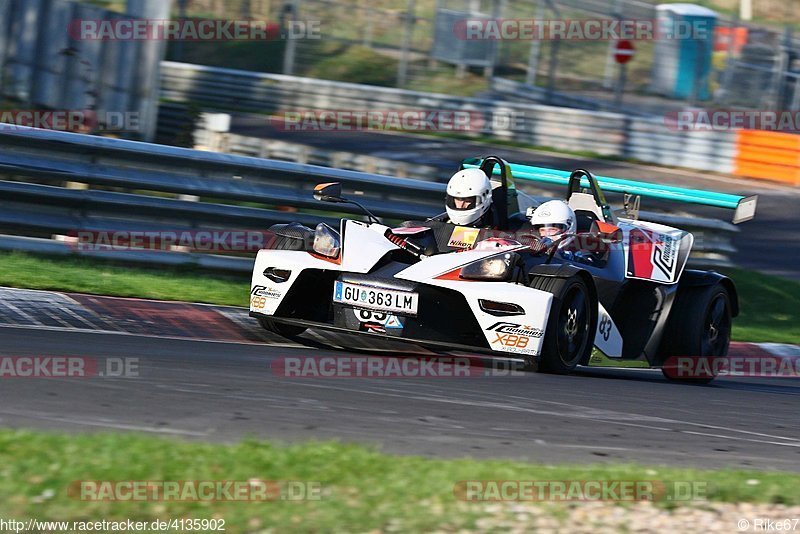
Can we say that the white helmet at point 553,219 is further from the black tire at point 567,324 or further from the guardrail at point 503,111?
the guardrail at point 503,111

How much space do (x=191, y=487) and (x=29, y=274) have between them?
502cm

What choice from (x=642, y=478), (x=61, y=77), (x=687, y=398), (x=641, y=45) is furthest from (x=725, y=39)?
(x=642, y=478)

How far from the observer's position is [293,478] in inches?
169

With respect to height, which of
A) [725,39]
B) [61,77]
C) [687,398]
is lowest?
[687,398]

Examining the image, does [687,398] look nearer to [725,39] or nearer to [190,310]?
[190,310]

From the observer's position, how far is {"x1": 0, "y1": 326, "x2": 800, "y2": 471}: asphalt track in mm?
5176

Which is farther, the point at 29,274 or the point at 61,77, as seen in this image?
the point at 61,77

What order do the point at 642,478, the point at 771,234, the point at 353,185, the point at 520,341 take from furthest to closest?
the point at 771,234, the point at 353,185, the point at 520,341, the point at 642,478

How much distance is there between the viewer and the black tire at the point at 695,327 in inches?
362

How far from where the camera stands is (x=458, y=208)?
8.59 metres

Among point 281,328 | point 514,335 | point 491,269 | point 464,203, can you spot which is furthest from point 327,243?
point 514,335

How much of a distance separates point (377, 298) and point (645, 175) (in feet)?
46.9

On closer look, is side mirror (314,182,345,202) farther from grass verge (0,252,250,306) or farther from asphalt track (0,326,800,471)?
grass verge (0,252,250,306)

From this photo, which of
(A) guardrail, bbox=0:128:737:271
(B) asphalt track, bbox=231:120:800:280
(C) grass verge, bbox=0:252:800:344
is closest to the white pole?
(B) asphalt track, bbox=231:120:800:280
